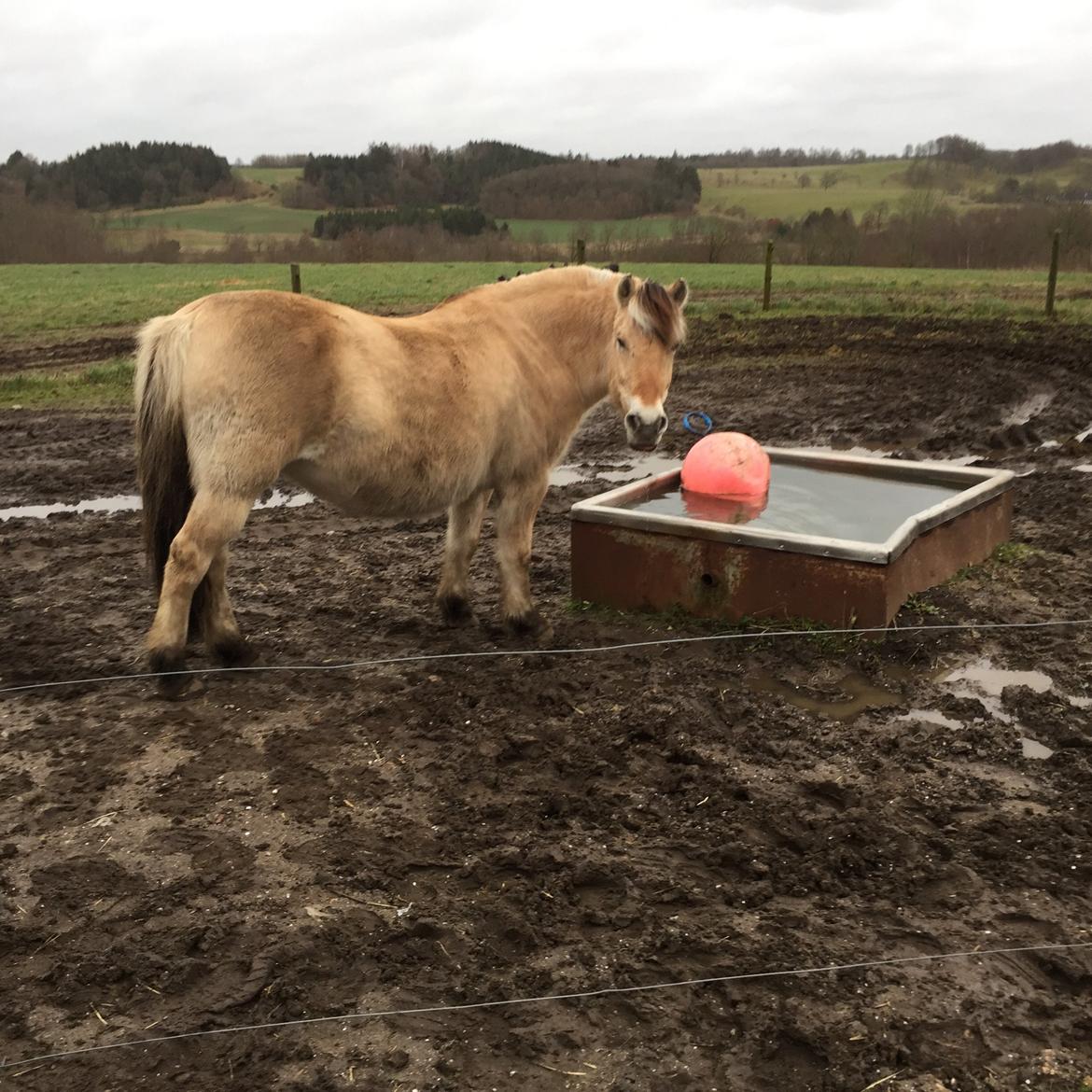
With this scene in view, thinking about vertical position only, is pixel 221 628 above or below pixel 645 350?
below

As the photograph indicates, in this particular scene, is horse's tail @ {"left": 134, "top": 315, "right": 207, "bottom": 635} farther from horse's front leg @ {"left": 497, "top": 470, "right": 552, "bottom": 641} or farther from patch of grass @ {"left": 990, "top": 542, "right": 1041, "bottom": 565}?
patch of grass @ {"left": 990, "top": 542, "right": 1041, "bottom": 565}

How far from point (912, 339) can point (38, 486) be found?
13105 mm

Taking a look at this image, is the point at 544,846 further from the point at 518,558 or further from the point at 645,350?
the point at 645,350

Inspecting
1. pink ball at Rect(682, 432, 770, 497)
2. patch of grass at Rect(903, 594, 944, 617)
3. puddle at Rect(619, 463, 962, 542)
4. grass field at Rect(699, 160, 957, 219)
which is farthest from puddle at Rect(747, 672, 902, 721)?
grass field at Rect(699, 160, 957, 219)

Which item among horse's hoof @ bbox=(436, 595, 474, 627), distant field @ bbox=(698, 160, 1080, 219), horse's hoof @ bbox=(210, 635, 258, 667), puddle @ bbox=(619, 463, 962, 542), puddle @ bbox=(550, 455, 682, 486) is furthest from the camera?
distant field @ bbox=(698, 160, 1080, 219)

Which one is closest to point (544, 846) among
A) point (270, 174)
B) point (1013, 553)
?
point (1013, 553)

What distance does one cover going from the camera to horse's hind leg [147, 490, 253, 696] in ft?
15.0

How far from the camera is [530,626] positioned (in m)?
5.74

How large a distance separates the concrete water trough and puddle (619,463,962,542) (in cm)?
1

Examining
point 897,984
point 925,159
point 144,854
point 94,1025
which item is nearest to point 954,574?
point 897,984

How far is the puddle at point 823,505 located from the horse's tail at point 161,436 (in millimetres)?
2735

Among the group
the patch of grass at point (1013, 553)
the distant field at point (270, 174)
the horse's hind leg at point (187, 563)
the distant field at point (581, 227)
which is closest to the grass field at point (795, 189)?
the distant field at point (581, 227)

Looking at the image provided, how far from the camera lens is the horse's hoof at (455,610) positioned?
598 cm

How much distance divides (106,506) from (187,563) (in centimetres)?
446
